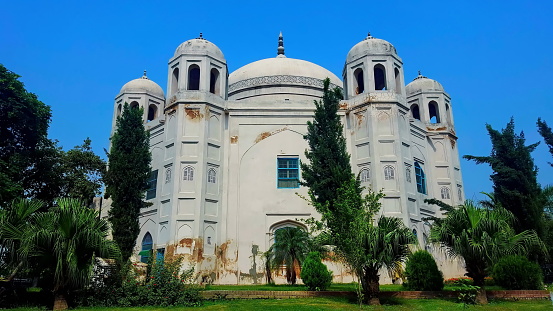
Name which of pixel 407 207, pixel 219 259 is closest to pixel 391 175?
pixel 407 207

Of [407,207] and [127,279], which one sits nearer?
[127,279]

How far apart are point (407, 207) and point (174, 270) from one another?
1296 centimetres

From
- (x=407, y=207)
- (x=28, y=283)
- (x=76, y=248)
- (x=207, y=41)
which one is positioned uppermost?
(x=207, y=41)

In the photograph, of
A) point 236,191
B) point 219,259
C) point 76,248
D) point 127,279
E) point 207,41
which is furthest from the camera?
point 207,41

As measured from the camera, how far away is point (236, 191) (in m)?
23.1

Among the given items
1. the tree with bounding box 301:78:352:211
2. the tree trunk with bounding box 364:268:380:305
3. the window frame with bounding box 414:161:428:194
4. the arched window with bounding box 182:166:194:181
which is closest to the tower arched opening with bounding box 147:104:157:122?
the arched window with bounding box 182:166:194:181

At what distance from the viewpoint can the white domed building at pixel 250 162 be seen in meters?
21.8

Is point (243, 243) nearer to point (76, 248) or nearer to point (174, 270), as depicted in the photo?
point (174, 270)

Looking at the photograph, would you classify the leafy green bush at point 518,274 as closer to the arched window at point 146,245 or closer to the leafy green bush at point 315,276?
the leafy green bush at point 315,276

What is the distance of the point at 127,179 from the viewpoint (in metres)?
17.9

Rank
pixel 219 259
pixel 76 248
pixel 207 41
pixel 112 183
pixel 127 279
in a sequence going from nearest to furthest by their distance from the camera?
1. pixel 76 248
2. pixel 127 279
3. pixel 112 183
4. pixel 219 259
5. pixel 207 41

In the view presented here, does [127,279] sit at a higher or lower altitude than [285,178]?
lower

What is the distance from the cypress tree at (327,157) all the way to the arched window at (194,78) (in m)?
8.85

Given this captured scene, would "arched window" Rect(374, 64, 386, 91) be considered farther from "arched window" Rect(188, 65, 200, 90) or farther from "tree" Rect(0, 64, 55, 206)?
"tree" Rect(0, 64, 55, 206)
